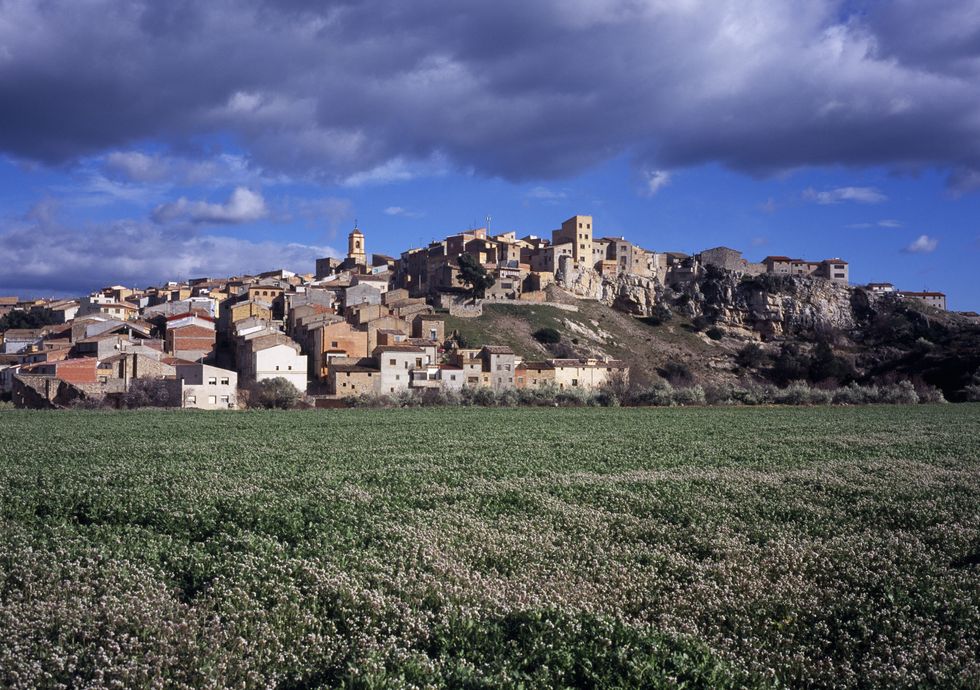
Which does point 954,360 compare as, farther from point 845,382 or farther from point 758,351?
point 758,351

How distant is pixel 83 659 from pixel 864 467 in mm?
19206

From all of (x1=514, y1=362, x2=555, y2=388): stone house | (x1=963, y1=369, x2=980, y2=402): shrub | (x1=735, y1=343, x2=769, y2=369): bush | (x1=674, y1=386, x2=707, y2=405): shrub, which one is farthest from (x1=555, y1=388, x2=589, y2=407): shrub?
(x1=735, y1=343, x2=769, y2=369): bush

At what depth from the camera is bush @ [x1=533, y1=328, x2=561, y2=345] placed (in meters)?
104

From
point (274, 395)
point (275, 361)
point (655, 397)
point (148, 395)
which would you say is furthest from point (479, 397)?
point (148, 395)

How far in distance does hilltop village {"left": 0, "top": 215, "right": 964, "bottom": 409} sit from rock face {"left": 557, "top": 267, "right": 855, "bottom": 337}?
3.24m

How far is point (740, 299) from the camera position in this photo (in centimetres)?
13650

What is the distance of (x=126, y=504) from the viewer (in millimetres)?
14328

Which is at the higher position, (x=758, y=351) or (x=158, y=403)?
(x=758, y=351)

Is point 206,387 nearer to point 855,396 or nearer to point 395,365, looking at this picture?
point 395,365

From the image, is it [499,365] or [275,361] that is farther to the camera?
[499,365]

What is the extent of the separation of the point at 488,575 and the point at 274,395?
5586 centimetres

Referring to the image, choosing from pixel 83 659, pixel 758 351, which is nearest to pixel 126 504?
pixel 83 659

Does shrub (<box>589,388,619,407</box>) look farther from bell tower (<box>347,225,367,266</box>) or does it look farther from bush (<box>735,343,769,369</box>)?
bell tower (<box>347,225,367,266</box>)

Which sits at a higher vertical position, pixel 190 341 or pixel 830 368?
pixel 190 341
